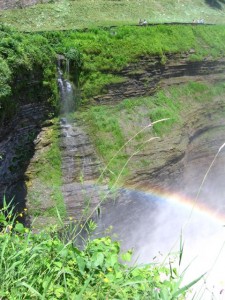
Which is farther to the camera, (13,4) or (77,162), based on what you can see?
(13,4)

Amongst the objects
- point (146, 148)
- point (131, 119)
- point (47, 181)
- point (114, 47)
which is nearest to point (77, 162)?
point (47, 181)

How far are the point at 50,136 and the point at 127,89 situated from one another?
5.58 m

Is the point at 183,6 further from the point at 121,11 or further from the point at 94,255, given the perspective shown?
the point at 94,255

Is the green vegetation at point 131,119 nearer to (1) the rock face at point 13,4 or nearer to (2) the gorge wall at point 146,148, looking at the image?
(2) the gorge wall at point 146,148

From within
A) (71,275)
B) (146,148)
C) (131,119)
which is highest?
(71,275)

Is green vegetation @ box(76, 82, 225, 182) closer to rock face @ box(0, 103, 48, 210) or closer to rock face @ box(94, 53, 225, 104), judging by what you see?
rock face @ box(94, 53, 225, 104)

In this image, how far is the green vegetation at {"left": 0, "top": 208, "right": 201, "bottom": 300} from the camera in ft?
12.6

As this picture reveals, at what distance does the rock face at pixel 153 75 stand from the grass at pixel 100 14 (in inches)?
174

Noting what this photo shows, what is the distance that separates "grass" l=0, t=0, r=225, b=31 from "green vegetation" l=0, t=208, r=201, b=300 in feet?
68.2

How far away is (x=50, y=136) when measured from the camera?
17953 mm

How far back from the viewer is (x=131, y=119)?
20.5m

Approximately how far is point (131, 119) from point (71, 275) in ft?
54.9

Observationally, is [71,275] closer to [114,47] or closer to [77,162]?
[77,162]

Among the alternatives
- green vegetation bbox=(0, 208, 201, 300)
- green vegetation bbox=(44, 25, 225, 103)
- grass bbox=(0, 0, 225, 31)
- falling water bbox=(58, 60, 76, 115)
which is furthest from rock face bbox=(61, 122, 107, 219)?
green vegetation bbox=(0, 208, 201, 300)
